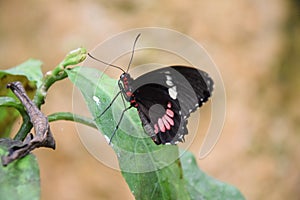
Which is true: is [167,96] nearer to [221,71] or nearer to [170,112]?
[170,112]

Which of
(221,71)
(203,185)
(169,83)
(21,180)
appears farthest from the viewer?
(221,71)

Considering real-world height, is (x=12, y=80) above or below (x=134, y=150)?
above

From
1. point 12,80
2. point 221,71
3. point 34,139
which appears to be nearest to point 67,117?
point 12,80

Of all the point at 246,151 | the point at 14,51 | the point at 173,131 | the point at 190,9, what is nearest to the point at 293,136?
the point at 246,151

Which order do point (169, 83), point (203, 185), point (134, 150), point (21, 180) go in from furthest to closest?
1. point (203, 185)
2. point (169, 83)
3. point (134, 150)
4. point (21, 180)

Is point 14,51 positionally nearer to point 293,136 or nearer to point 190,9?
point 190,9

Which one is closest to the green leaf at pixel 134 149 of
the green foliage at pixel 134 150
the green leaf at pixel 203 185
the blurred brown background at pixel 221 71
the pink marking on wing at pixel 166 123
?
the green foliage at pixel 134 150

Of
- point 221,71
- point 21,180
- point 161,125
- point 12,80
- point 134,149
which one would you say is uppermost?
point 221,71

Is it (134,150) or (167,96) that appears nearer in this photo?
(134,150)
